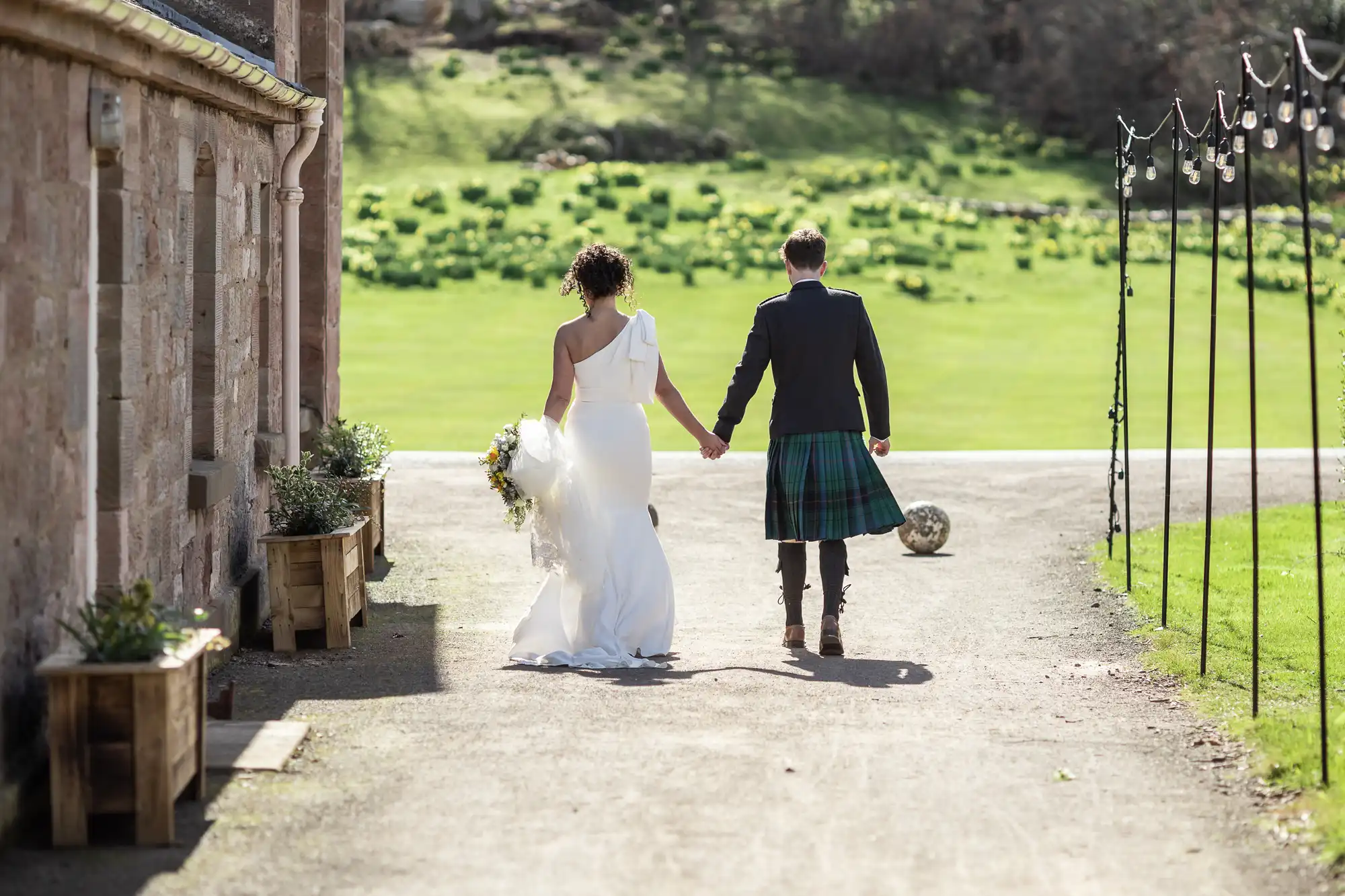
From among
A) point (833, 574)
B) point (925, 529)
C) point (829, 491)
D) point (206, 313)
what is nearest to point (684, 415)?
point (829, 491)

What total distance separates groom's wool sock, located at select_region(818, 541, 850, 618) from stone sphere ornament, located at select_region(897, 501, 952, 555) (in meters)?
4.23

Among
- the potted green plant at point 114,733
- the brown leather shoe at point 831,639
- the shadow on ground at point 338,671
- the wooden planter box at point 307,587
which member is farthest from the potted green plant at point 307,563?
the potted green plant at point 114,733

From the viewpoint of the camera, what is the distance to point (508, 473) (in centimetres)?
844

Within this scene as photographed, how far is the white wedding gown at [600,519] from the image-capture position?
8359mm

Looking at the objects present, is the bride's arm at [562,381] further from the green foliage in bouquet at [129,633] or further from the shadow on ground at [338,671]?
the green foliage in bouquet at [129,633]

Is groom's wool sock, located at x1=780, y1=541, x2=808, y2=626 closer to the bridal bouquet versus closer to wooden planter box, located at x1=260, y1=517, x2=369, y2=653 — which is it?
the bridal bouquet

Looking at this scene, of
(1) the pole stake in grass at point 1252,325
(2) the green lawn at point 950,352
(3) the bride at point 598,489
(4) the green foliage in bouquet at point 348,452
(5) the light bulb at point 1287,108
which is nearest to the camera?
(5) the light bulb at point 1287,108

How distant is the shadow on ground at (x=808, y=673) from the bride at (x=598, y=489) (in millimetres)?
302

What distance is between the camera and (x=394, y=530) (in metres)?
13.4

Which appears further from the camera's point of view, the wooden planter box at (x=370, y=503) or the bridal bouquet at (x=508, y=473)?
the wooden planter box at (x=370, y=503)

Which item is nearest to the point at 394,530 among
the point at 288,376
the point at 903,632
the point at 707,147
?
the point at 288,376

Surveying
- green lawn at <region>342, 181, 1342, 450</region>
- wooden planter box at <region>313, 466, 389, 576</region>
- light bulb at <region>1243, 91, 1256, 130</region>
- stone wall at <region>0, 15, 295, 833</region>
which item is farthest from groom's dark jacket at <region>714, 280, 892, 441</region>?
green lawn at <region>342, 181, 1342, 450</region>

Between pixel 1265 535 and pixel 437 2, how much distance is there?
5660 cm

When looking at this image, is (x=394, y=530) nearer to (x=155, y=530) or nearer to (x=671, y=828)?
(x=155, y=530)
